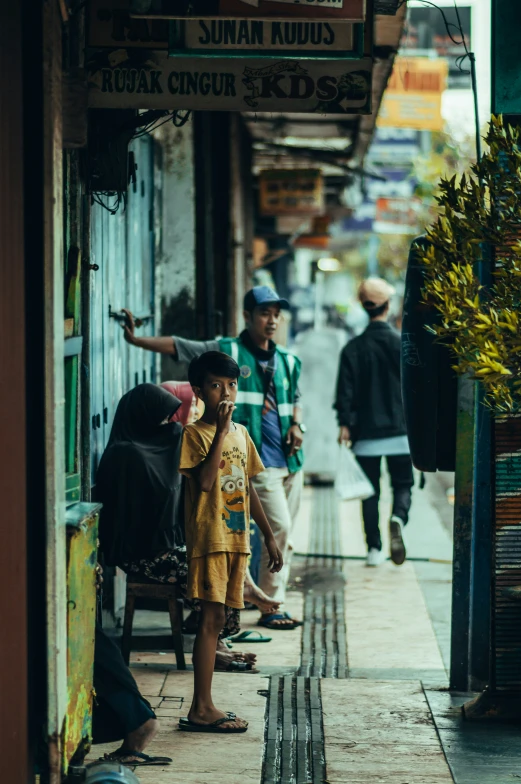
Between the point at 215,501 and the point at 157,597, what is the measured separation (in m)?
1.18

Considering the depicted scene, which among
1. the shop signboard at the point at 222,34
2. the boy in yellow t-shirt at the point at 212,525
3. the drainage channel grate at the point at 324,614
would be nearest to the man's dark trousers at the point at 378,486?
the drainage channel grate at the point at 324,614

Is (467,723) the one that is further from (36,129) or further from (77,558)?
(36,129)

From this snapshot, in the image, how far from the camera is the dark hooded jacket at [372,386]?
30.1 feet

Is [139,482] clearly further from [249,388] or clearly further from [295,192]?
[295,192]

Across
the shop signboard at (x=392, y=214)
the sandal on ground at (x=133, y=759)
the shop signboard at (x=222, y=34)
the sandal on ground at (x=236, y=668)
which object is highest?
the shop signboard at (x=392, y=214)

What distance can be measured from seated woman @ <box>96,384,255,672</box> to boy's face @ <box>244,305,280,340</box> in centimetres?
147

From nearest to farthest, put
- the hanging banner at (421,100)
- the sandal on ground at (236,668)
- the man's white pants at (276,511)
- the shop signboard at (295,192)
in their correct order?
the sandal on ground at (236,668) < the man's white pants at (276,511) < the shop signboard at (295,192) < the hanging banner at (421,100)

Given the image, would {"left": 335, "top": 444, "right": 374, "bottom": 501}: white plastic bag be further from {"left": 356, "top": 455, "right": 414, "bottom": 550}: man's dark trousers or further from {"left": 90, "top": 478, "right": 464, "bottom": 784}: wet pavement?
{"left": 90, "top": 478, "right": 464, "bottom": 784}: wet pavement

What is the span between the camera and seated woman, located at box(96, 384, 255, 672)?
5.91 metres

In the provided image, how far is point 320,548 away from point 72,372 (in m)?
5.98

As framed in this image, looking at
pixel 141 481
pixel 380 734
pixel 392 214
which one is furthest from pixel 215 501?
pixel 392 214

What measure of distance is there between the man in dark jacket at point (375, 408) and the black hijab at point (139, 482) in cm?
336

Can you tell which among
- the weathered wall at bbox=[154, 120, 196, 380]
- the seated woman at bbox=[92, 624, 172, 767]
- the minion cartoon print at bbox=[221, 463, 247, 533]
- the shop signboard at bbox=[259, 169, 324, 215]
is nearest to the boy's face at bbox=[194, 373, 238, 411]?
the minion cartoon print at bbox=[221, 463, 247, 533]

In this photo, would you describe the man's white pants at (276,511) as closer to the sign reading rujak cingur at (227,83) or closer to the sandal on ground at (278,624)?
the sandal on ground at (278,624)
